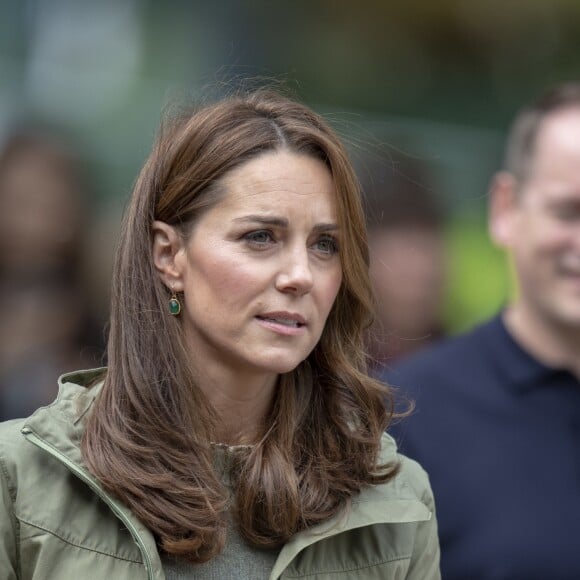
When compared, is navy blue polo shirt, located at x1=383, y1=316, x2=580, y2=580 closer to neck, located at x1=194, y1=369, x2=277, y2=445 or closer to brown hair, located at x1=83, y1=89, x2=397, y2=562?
brown hair, located at x1=83, y1=89, x2=397, y2=562

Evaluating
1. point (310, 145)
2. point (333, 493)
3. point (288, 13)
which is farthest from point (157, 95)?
point (333, 493)

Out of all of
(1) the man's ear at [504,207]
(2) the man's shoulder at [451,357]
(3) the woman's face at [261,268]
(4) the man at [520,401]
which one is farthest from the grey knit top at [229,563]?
(1) the man's ear at [504,207]

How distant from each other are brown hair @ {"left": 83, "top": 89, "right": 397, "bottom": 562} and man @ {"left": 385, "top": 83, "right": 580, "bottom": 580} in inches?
26.5

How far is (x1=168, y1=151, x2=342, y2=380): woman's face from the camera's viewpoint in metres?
2.95

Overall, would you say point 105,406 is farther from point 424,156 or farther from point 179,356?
point 424,156

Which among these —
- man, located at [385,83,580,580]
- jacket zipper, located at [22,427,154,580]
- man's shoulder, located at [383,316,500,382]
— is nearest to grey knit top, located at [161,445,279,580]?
jacket zipper, located at [22,427,154,580]

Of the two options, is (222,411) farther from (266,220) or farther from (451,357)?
(451,357)

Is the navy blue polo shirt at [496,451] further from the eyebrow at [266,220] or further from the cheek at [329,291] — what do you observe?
the eyebrow at [266,220]

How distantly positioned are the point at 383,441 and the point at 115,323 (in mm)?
808

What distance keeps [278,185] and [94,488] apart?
841 mm

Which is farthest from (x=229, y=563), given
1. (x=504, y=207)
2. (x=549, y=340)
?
(x=504, y=207)

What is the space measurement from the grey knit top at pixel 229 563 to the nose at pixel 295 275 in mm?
444

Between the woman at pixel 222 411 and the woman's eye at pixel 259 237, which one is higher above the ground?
the woman's eye at pixel 259 237

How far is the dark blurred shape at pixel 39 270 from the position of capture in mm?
4648
